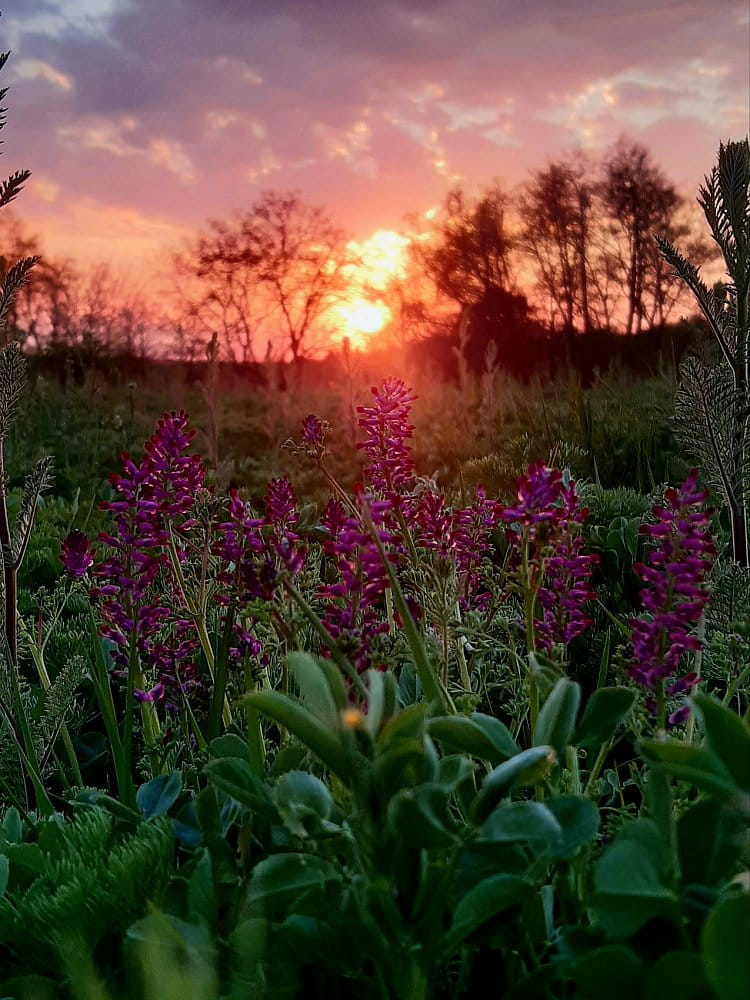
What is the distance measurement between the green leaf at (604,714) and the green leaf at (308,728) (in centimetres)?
43

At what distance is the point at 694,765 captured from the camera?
2.64ft

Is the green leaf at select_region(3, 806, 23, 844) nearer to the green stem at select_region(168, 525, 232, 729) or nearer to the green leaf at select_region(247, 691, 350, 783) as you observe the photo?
the green stem at select_region(168, 525, 232, 729)

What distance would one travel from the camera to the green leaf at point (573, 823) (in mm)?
947

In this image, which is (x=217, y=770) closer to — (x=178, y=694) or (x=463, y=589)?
(x=178, y=694)

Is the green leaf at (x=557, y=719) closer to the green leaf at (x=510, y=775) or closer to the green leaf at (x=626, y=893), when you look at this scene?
the green leaf at (x=510, y=775)

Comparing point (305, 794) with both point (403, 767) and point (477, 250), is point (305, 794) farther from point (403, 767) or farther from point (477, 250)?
point (477, 250)

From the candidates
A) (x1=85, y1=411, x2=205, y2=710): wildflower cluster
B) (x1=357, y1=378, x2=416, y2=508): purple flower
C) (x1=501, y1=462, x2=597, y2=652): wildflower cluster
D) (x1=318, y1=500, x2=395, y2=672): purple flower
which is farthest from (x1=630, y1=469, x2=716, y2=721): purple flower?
(x1=85, y1=411, x2=205, y2=710): wildflower cluster

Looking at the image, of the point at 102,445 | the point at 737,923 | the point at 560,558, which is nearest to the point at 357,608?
the point at 560,558

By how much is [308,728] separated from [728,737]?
1.29 ft

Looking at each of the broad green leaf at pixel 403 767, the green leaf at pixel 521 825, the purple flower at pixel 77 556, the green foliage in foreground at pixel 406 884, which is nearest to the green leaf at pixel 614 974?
the green foliage in foreground at pixel 406 884

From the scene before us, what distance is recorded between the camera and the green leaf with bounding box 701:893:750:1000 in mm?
637

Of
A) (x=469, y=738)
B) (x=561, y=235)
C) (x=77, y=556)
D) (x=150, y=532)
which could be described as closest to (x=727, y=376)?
(x=469, y=738)

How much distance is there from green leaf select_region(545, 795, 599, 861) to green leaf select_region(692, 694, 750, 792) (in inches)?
8.0

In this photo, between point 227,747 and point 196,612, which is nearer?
point 227,747
